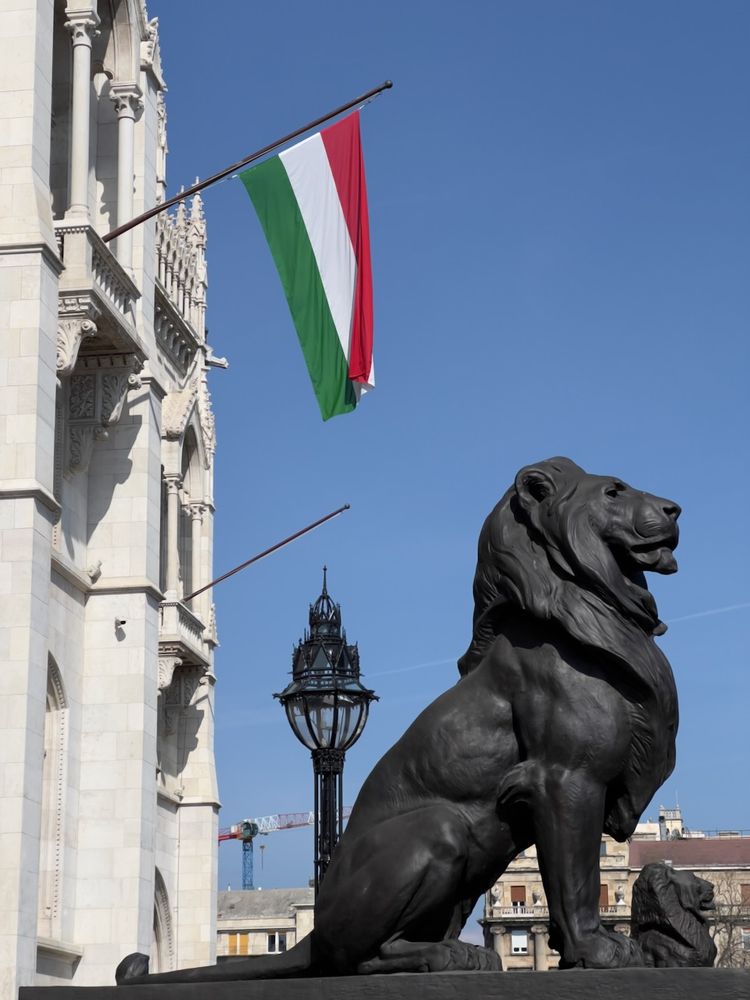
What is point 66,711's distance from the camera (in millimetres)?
24484

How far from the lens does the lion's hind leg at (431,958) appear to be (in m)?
5.94

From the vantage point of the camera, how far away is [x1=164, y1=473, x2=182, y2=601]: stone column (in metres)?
34.9

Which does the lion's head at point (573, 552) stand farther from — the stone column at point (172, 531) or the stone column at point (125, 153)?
the stone column at point (172, 531)

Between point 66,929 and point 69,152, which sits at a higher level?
point 69,152

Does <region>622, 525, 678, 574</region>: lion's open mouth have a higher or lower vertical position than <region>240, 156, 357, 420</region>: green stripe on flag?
lower

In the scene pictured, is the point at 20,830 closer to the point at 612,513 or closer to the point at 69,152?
the point at 69,152

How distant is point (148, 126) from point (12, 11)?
6012mm

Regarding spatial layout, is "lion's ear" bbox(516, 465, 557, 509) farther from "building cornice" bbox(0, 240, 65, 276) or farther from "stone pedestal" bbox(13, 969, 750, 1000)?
"building cornice" bbox(0, 240, 65, 276)

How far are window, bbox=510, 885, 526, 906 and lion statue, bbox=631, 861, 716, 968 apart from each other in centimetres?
9645

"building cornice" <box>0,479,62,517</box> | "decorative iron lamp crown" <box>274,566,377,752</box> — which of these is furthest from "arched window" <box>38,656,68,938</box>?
"decorative iron lamp crown" <box>274,566,377,752</box>

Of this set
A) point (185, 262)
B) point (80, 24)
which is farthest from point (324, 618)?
point (185, 262)

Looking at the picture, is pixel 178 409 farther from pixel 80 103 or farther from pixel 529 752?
pixel 529 752

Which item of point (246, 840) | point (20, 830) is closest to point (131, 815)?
point (20, 830)

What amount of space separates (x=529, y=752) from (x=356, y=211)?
16.9 m
